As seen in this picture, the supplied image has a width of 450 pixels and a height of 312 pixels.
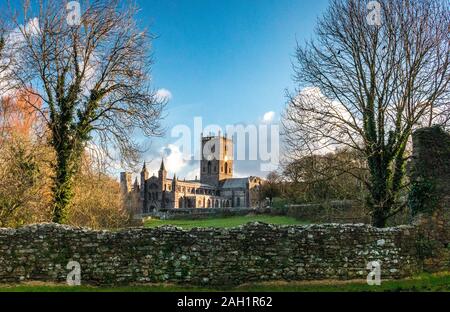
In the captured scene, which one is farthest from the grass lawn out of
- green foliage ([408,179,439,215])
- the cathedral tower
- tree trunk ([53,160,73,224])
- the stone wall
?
the cathedral tower

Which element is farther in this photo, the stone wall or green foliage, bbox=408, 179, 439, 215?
green foliage, bbox=408, 179, 439, 215

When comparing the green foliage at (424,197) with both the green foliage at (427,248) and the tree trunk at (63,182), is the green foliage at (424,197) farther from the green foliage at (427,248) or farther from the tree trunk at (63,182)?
the tree trunk at (63,182)

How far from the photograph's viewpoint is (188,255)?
1508 centimetres

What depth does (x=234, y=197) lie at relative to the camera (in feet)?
562

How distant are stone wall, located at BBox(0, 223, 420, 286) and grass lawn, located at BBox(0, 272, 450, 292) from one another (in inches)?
13.8

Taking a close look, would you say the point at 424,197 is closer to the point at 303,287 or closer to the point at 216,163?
the point at 303,287

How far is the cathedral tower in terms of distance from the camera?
181m

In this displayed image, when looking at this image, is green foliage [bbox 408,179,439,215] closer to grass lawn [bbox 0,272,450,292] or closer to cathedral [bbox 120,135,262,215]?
grass lawn [bbox 0,272,450,292]

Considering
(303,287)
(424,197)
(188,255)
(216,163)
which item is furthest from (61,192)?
(216,163)

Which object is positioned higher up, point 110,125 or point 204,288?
point 110,125

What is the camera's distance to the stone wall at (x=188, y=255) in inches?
587

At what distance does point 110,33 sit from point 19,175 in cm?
844

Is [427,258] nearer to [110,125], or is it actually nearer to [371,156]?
[371,156]

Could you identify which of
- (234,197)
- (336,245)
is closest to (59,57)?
(336,245)
